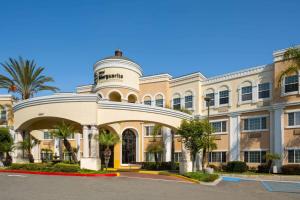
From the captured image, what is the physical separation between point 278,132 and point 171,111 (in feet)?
35.9

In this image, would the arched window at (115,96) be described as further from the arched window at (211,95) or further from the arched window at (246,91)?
the arched window at (246,91)

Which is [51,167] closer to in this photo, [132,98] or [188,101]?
[132,98]

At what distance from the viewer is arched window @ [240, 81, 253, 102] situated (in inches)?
1346

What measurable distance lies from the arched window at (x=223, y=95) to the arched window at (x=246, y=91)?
185cm

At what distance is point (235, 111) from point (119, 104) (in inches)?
564

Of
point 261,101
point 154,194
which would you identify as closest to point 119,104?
point 154,194

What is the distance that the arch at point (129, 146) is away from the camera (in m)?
40.2

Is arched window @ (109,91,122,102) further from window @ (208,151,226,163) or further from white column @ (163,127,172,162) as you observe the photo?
window @ (208,151,226,163)

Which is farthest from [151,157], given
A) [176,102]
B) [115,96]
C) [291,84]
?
[291,84]

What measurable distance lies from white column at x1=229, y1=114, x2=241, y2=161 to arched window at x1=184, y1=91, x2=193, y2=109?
19.6 ft

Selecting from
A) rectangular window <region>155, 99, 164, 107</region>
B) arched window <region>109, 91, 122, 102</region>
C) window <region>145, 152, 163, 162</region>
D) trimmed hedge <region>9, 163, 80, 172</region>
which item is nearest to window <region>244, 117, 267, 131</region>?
window <region>145, 152, 163, 162</region>

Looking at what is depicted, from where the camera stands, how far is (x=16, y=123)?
30375 mm

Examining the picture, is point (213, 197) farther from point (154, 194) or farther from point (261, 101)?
point (261, 101)

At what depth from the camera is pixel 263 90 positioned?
1300 inches
